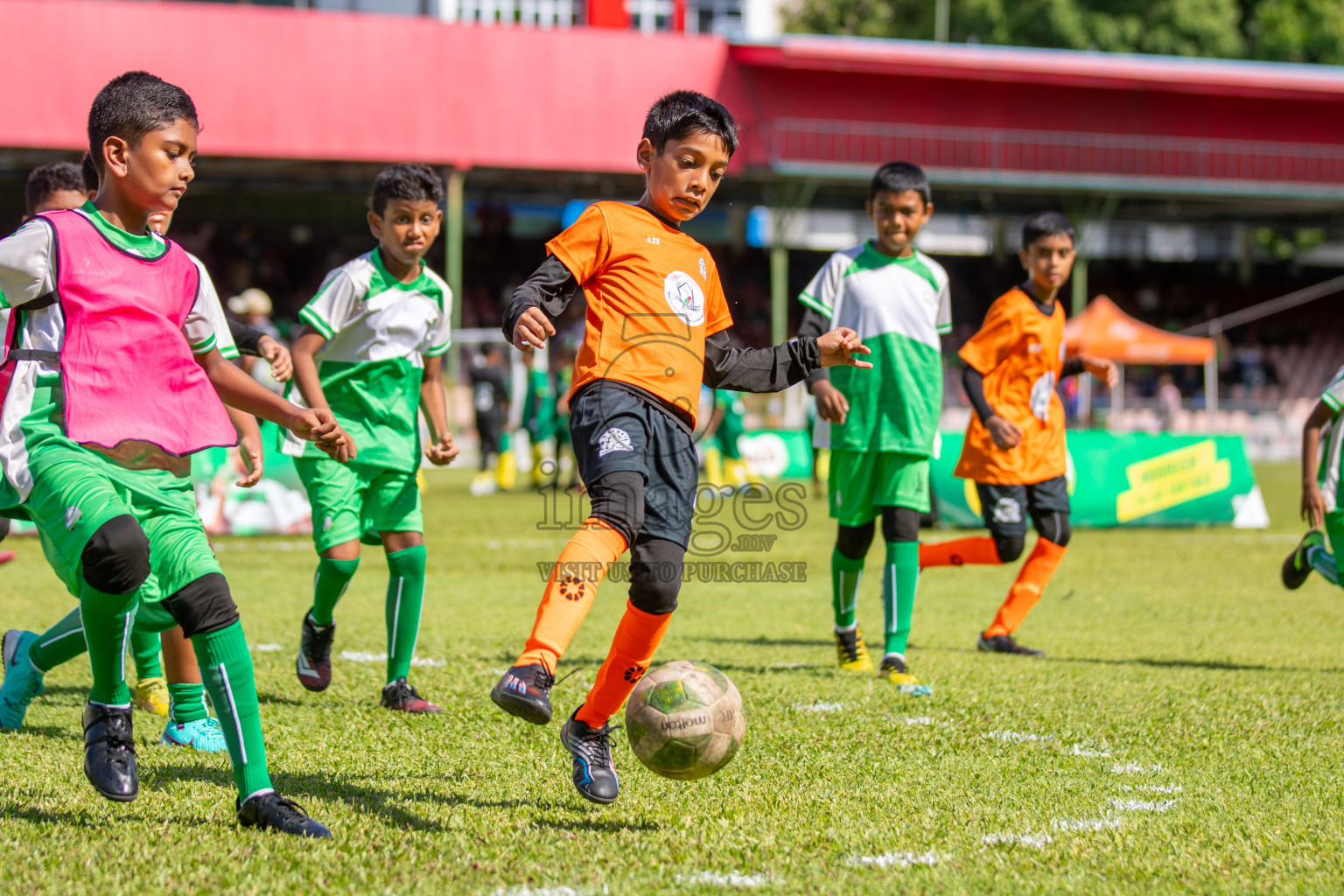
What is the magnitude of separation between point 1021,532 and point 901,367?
124cm

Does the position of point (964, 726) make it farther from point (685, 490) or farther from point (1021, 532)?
point (1021, 532)

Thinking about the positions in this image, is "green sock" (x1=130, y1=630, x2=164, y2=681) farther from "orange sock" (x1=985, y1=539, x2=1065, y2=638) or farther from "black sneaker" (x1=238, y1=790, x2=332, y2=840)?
"orange sock" (x1=985, y1=539, x2=1065, y2=638)

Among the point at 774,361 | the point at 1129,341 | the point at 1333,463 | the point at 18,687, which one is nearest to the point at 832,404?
the point at 774,361

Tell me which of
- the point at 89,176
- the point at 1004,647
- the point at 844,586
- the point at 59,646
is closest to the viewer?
the point at 59,646

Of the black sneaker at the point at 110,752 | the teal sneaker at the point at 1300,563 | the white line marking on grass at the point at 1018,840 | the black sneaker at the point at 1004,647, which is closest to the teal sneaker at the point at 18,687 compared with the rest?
the black sneaker at the point at 110,752

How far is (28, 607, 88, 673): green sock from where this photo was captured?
4223mm

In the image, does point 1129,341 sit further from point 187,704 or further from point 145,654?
point 187,704

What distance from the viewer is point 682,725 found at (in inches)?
125

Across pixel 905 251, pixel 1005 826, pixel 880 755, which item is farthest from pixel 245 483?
pixel 905 251

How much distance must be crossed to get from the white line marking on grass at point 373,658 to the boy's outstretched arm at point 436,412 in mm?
972

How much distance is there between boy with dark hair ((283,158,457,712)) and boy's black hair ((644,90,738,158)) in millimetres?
1452

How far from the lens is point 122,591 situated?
304 cm

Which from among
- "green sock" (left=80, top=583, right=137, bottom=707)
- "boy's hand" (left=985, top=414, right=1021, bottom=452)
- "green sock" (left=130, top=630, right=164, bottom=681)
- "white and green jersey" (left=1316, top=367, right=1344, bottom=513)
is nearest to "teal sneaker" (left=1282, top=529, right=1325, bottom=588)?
"white and green jersey" (left=1316, top=367, right=1344, bottom=513)

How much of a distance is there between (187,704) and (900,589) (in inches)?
113
